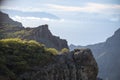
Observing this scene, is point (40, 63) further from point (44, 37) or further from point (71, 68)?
point (44, 37)

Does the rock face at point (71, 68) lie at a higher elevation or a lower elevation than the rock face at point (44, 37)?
higher

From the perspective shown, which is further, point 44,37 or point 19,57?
point 44,37

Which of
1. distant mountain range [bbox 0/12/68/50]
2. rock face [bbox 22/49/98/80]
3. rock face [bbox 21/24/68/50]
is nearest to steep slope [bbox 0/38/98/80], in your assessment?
rock face [bbox 22/49/98/80]

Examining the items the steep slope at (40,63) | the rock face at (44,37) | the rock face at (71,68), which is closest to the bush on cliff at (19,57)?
the steep slope at (40,63)

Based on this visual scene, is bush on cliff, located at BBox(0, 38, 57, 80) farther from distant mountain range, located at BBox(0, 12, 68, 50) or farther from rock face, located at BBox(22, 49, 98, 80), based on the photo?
distant mountain range, located at BBox(0, 12, 68, 50)

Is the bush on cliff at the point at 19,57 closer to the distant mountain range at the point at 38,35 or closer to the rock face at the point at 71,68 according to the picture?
the rock face at the point at 71,68

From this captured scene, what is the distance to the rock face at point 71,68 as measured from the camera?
243ft

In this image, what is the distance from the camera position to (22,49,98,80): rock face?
74.1m

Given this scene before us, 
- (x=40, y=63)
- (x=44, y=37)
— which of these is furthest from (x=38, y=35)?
(x=40, y=63)

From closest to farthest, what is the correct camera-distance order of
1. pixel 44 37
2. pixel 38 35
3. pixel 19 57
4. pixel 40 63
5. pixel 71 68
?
pixel 19 57, pixel 40 63, pixel 71 68, pixel 38 35, pixel 44 37

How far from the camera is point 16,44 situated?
80.0 m

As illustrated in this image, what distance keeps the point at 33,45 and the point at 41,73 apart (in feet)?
38.0

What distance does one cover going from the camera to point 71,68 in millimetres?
77500

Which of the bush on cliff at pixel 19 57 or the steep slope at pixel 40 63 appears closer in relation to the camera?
the bush on cliff at pixel 19 57
